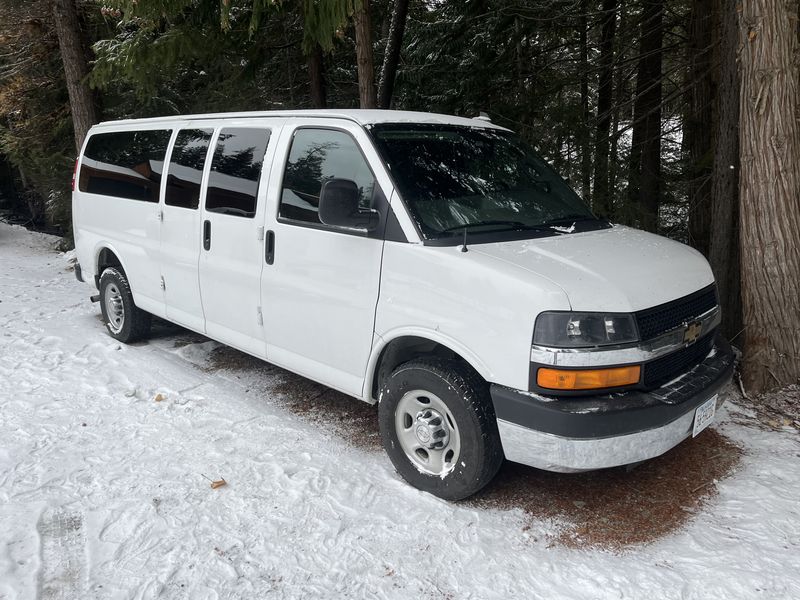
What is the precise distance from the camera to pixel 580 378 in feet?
10.5

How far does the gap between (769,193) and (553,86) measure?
523 cm

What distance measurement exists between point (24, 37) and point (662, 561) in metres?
15.1

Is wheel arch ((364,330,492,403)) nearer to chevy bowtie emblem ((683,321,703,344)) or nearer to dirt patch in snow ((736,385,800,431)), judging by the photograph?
chevy bowtie emblem ((683,321,703,344))

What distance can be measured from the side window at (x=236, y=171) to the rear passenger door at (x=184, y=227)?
0.73 feet

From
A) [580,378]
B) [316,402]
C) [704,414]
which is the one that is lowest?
[316,402]

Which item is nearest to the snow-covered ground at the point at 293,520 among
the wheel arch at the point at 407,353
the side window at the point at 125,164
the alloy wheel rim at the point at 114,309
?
the wheel arch at the point at 407,353

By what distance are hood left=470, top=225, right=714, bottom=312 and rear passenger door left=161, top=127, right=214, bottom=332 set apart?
269 cm

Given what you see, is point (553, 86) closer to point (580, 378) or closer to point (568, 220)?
point (568, 220)

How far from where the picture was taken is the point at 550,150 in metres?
8.77

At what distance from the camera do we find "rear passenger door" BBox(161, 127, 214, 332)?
209 inches

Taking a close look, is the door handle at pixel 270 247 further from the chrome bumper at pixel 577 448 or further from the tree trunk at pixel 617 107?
the tree trunk at pixel 617 107

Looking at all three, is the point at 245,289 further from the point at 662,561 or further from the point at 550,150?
the point at 550,150

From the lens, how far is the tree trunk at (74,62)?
1105 centimetres

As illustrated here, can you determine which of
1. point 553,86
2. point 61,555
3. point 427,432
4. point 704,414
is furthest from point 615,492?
point 553,86
